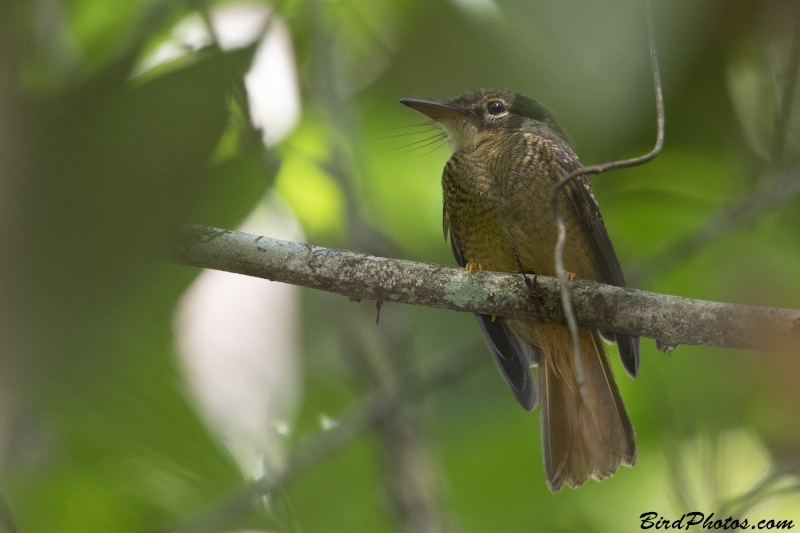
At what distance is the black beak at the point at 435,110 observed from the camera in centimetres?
369

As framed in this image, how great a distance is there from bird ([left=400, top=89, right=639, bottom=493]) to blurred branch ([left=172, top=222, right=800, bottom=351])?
0.35m

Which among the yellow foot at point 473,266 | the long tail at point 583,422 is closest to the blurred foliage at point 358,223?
the long tail at point 583,422

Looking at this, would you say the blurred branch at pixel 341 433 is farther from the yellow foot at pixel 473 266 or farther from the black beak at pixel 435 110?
the black beak at pixel 435 110

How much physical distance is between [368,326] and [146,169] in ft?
11.1

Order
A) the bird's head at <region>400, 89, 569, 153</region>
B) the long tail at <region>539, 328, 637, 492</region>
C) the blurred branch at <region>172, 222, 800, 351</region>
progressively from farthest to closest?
the bird's head at <region>400, 89, 569, 153</region> < the long tail at <region>539, 328, 637, 492</region> < the blurred branch at <region>172, 222, 800, 351</region>

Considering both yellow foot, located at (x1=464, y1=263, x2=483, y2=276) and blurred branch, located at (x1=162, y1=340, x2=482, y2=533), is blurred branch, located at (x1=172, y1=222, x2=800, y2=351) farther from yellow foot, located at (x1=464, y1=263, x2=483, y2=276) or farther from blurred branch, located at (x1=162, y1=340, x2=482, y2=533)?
blurred branch, located at (x1=162, y1=340, x2=482, y2=533)

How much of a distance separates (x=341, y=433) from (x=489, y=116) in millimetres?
1696

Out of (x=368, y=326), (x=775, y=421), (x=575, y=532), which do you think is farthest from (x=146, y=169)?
(x=368, y=326)

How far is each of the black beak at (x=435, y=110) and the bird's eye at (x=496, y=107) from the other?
0.12 metres

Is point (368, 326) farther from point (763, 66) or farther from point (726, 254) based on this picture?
point (763, 66)

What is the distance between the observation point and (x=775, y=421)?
308 cm

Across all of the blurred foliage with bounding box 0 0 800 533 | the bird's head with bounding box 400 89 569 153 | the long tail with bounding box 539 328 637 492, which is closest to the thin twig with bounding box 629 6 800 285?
the blurred foliage with bounding box 0 0 800 533

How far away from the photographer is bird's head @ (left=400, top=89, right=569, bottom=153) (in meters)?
3.97

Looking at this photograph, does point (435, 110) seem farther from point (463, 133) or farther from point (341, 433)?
point (341, 433)
